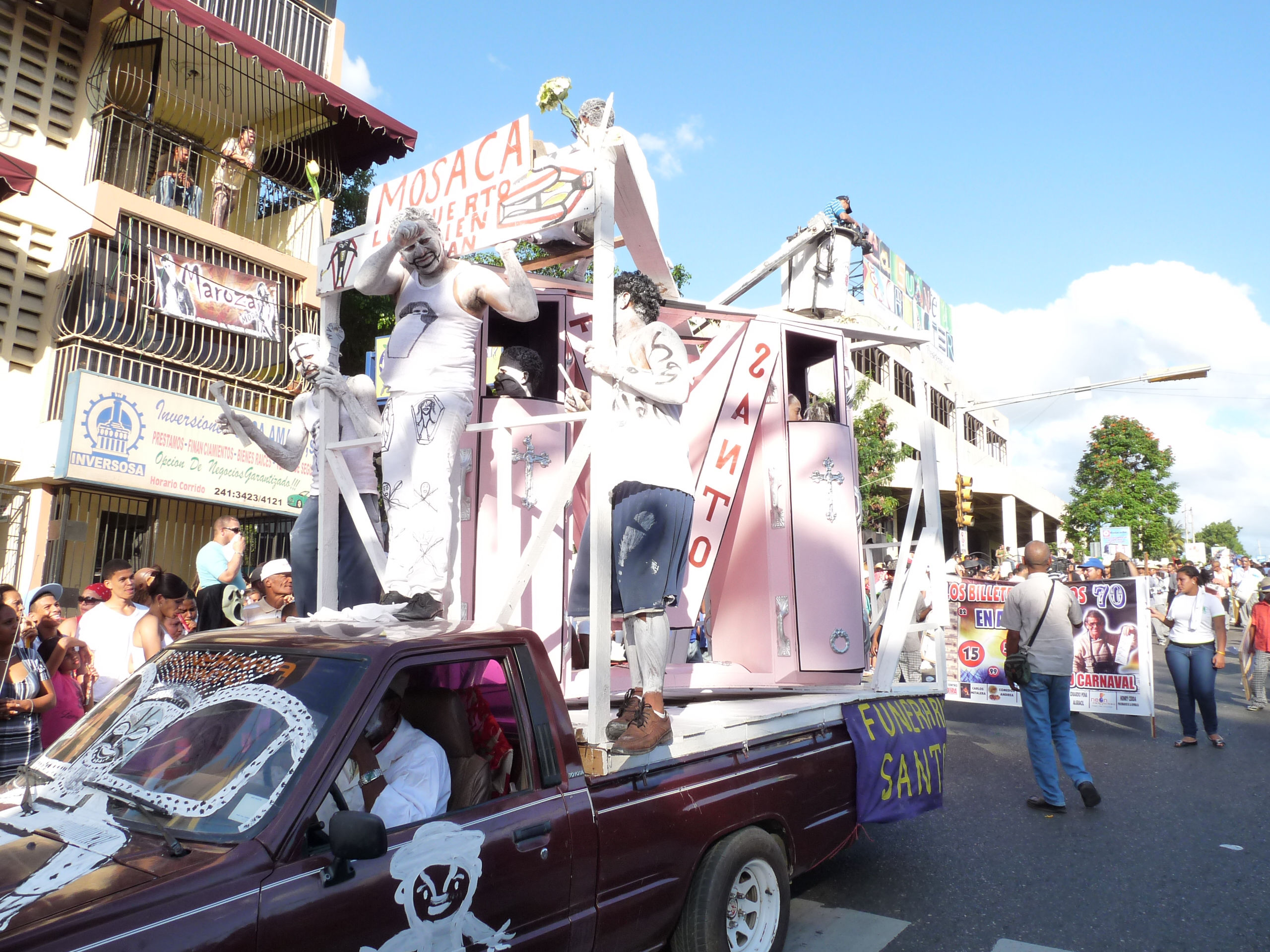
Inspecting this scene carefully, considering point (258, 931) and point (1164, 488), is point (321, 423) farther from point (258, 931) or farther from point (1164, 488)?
point (1164, 488)

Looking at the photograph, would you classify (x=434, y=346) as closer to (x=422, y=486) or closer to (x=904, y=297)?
(x=422, y=486)

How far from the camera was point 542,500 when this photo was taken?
5.04m

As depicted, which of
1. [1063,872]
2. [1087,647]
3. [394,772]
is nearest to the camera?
[394,772]

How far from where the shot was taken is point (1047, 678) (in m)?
6.34

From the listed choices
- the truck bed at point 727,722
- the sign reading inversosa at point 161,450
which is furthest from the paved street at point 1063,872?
the sign reading inversosa at point 161,450

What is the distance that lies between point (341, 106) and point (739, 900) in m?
13.2

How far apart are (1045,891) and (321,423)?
4432mm

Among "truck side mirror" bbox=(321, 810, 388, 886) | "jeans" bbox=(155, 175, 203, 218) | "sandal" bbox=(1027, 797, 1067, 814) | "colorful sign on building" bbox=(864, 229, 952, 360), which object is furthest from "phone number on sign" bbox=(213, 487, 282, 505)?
"colorful sign on building" bbox=(864, 229, 952, 360)

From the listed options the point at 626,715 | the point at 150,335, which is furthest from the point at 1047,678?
the point at 150,335

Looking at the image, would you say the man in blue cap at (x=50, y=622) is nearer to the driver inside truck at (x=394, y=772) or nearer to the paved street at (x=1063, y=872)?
the driver inside truck at (x=394, y=772)

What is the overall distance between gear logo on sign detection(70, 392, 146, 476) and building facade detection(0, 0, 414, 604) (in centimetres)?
2

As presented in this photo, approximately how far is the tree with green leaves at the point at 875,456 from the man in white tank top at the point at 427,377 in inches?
603

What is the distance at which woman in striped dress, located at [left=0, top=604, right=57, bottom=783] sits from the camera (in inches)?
163

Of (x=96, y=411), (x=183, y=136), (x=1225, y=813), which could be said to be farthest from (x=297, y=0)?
(x=1225, y=813)
